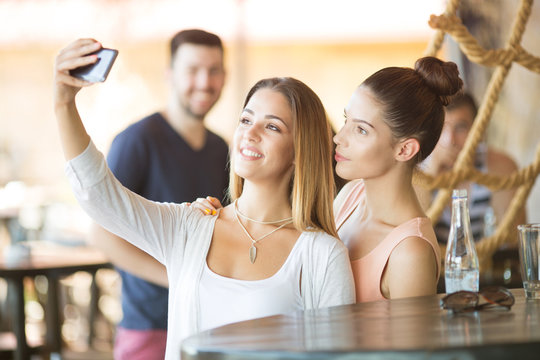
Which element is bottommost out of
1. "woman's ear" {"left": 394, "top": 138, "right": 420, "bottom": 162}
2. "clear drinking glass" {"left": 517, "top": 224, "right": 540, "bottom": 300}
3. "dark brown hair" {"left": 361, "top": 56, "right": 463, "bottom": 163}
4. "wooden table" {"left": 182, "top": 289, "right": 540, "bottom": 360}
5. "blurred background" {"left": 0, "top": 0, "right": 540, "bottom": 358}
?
"wooden table" {"left": 182, "top": 289, "right": 540, "bottom": 360}

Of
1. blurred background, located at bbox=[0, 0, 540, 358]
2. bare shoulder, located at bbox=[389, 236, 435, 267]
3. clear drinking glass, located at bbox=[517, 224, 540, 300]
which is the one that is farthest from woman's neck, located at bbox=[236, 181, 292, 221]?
blurred background, located at bbox=[0, 0, 540, 358]

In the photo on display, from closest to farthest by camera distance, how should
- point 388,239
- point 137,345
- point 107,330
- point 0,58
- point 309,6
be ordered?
1. point 388,239
2. point 137,345
3. point 107,330
4. point 309,6
5. point 0,58

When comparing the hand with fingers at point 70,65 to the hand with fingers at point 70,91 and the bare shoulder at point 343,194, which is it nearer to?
the hand with fingers at point 70,91

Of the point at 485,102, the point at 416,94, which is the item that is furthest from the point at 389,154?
the point at 485,102

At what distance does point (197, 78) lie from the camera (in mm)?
2906

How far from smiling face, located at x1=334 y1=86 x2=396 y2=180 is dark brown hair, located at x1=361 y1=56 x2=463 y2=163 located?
20mm

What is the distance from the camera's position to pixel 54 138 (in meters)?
7.45

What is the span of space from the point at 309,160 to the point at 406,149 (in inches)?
9.0

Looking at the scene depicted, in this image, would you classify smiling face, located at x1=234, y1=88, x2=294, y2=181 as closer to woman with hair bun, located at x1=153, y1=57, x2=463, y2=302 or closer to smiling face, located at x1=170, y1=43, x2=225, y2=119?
woman with hair bun, located at x1=153, y1=57, x2=463, y2=302

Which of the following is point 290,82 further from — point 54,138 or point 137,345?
point 54,138

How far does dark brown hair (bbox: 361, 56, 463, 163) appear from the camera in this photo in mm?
1775

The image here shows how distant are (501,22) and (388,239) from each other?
2.23 metres

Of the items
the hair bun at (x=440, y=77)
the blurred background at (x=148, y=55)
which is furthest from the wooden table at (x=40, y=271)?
the hair bun at (x=440, y=77)

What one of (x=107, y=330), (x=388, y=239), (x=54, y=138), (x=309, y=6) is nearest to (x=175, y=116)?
(x=388, y=239)
